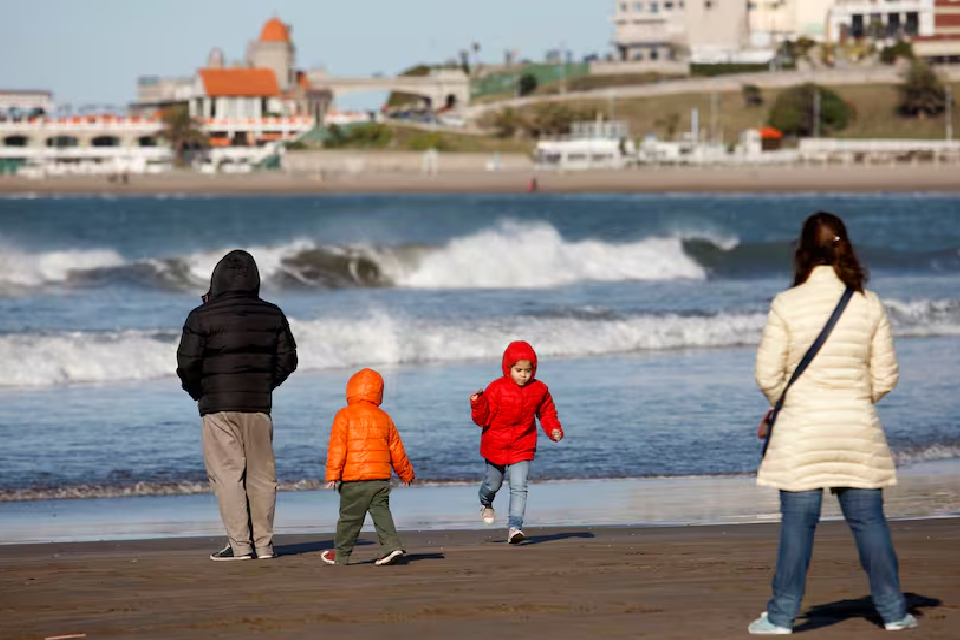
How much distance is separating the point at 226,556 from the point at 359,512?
2.36ft

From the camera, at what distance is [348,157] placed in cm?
11188

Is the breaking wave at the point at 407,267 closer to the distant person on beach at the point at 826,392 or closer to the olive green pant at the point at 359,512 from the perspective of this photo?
the olive green pant at the point at 359,512

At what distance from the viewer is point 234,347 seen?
699 cm

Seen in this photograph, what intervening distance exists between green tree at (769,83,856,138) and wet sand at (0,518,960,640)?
366 ft

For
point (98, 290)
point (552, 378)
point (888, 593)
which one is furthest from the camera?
point (98, 290)

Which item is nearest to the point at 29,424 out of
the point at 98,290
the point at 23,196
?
the point at 98,290

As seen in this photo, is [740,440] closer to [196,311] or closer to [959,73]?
[196,311]

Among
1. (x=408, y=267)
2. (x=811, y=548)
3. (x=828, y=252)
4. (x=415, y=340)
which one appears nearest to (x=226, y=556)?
(x=811, y=548)

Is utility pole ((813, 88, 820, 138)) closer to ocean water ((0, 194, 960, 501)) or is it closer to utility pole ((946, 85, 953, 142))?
utility pole ((946, 85, 953, 142))

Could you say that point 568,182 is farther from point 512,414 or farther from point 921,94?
point 512,414

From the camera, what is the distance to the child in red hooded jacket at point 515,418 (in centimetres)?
775

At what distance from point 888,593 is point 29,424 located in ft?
30.4

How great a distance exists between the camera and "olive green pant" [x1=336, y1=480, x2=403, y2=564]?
697 cm

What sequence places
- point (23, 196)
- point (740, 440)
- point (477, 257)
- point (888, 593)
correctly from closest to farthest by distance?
point (888, 593) < point (740, 440) < point (477, 257) < point (23, 196)
